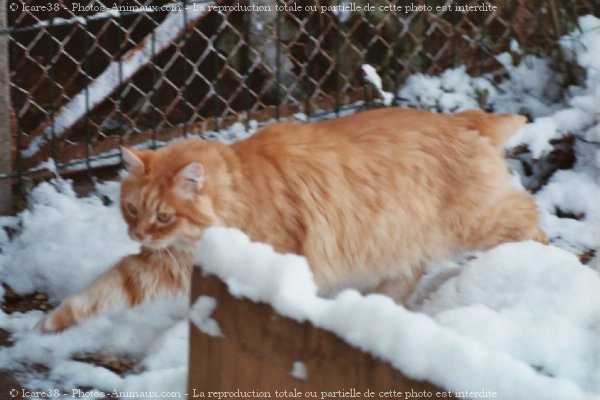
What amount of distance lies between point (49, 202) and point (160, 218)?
1.28 m

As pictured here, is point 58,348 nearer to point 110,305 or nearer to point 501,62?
point 110,305

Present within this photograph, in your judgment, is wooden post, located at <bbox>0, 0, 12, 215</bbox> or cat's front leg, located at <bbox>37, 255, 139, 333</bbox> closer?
cat's front leg, located at <bbox>37, 255, 139, 333</bbox>

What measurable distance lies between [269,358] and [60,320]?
1618mm

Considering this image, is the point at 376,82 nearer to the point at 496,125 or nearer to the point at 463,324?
the point at 496,125

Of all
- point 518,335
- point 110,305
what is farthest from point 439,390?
point 110,305

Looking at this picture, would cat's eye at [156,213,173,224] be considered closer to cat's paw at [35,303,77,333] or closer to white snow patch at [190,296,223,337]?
Answer: cat's paw at [35,303,77,333]

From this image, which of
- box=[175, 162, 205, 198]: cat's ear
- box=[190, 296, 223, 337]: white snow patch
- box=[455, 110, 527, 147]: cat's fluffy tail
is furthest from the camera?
box=[455, 110, 527, 147]: cat's fluffy tail

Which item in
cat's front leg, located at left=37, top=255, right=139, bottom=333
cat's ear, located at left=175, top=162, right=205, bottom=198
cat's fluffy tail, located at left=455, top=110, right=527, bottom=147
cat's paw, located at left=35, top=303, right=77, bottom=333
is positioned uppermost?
cat's fluffy tail, located at left=455, top=110, right=527, bottom=147

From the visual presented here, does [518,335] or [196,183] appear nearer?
[518,335]

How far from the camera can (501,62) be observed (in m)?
5.54

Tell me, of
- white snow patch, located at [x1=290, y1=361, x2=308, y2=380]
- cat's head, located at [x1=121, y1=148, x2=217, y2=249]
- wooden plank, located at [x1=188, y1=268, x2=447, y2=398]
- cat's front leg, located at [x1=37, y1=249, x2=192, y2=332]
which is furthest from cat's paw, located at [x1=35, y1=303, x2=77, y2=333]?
white snow patch, located at [x1=290, y1=361, x2=308, y2=380]

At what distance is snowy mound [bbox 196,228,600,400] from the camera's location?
1.86m

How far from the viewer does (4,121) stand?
14.8ft

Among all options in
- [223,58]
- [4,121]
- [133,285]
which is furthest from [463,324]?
[223,58]
